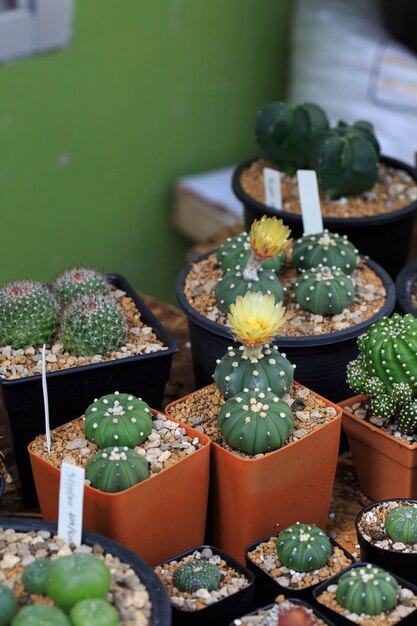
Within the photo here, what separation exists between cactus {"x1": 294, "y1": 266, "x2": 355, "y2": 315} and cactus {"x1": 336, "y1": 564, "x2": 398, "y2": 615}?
720 mm

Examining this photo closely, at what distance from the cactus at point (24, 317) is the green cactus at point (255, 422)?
484 millimetres

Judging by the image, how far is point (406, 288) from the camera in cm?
234

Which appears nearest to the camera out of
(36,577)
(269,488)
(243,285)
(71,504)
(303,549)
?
(36,577)

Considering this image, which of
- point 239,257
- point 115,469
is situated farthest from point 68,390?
point 239,257

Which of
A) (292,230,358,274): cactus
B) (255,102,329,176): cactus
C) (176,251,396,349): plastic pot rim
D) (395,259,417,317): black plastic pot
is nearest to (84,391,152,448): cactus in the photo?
(176,251,396,349): plastic pot rim

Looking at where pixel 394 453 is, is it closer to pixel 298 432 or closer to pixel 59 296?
pixel 298 432

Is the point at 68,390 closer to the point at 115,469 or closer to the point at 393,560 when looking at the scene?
the point at 115,469

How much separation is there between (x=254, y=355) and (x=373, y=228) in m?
0.96

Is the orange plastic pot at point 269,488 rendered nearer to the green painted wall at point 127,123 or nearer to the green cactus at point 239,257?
the green cactus at point 239,257

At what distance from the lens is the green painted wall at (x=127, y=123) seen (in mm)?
3424

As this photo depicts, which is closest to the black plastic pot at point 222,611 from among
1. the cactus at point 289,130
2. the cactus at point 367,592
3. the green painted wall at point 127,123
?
the cactus at point 367,592

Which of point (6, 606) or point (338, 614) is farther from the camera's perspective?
point (338, 614)

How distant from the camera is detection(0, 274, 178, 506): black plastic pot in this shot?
6.11 ft

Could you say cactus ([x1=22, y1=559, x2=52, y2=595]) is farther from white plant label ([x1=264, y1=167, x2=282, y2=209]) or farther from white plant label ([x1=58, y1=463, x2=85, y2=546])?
white plant label ([x1=264, y1=167, x2=282, y2=209])
